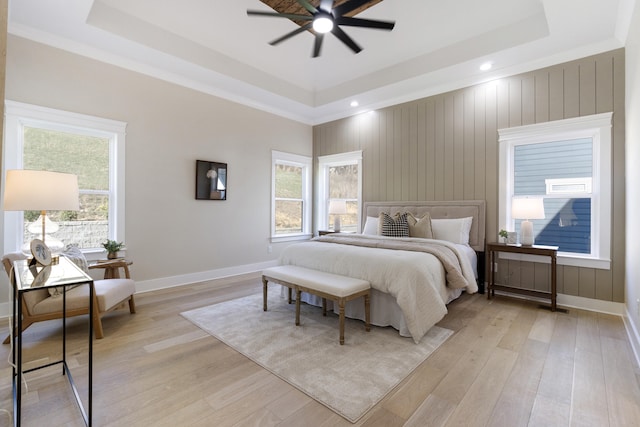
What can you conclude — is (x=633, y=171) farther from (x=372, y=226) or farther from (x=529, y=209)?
(x=372, y=226)

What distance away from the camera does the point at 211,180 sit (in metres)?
4.59

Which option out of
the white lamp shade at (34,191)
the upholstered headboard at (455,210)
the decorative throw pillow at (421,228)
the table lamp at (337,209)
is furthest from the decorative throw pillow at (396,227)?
the white lamp shade at (34,191)

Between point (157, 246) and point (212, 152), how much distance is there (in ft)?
5.20

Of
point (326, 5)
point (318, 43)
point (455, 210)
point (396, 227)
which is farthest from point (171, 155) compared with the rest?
point (455, 210)

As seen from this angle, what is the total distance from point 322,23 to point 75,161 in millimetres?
3158

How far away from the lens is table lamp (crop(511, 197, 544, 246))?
11.2ft

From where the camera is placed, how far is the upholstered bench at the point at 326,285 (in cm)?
252

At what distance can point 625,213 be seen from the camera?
313cm

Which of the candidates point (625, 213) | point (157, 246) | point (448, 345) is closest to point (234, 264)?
point (157, 246)

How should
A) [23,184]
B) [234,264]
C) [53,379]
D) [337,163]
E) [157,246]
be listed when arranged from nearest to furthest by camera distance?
[53,379] → [23,184] → [157,246] → [234,264] → [337,163]

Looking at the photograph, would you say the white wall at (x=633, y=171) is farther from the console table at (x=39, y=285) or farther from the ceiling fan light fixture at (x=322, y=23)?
the console table at (x=39, y=285)

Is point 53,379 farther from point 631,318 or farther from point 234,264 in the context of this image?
point 631,318

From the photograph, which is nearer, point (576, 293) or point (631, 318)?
point (631, 318)

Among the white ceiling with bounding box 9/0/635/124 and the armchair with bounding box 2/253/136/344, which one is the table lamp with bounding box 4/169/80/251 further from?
the white ceiling with bounding box 9/0/635/124
